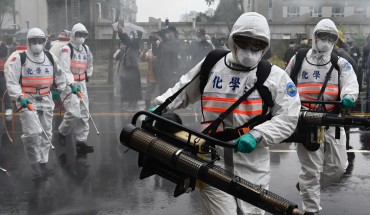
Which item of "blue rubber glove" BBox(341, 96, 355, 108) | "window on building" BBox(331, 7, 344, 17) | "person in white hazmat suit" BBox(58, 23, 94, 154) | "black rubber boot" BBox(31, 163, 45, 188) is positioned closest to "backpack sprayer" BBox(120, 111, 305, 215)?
"blue rubber glove" BBox(341, 96, 355, 108)

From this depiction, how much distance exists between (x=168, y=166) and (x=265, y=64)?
98 centimetres

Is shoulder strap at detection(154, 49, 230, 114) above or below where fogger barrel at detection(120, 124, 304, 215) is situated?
above

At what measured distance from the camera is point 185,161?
2.85 meters

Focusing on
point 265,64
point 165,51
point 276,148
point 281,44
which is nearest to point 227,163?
point 265,64

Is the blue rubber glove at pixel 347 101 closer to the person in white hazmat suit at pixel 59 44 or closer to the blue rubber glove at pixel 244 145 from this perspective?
the blue rubber glove at pixel 244 145

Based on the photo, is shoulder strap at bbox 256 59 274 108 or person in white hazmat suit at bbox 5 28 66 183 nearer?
shoulder strap at bbox 256 59 274 108

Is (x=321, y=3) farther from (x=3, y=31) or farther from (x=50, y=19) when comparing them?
(x=3, y=31)

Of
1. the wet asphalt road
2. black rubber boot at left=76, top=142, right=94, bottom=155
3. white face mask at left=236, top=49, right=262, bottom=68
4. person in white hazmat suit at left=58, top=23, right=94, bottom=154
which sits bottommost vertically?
the wet asphalt road

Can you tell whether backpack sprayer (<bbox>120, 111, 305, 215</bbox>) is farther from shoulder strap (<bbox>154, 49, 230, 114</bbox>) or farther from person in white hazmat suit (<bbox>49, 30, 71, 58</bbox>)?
person in white hazmat suit (<bbox>49, 30, 71, 58</bbox>)

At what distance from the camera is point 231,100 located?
3.44m

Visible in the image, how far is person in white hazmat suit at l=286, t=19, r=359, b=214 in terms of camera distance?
194 inches

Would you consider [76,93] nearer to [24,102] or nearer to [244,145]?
[24,102]

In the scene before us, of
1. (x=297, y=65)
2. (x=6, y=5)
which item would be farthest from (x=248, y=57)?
(x=6, y=5)

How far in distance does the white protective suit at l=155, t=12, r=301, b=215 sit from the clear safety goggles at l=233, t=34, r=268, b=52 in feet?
0.13
